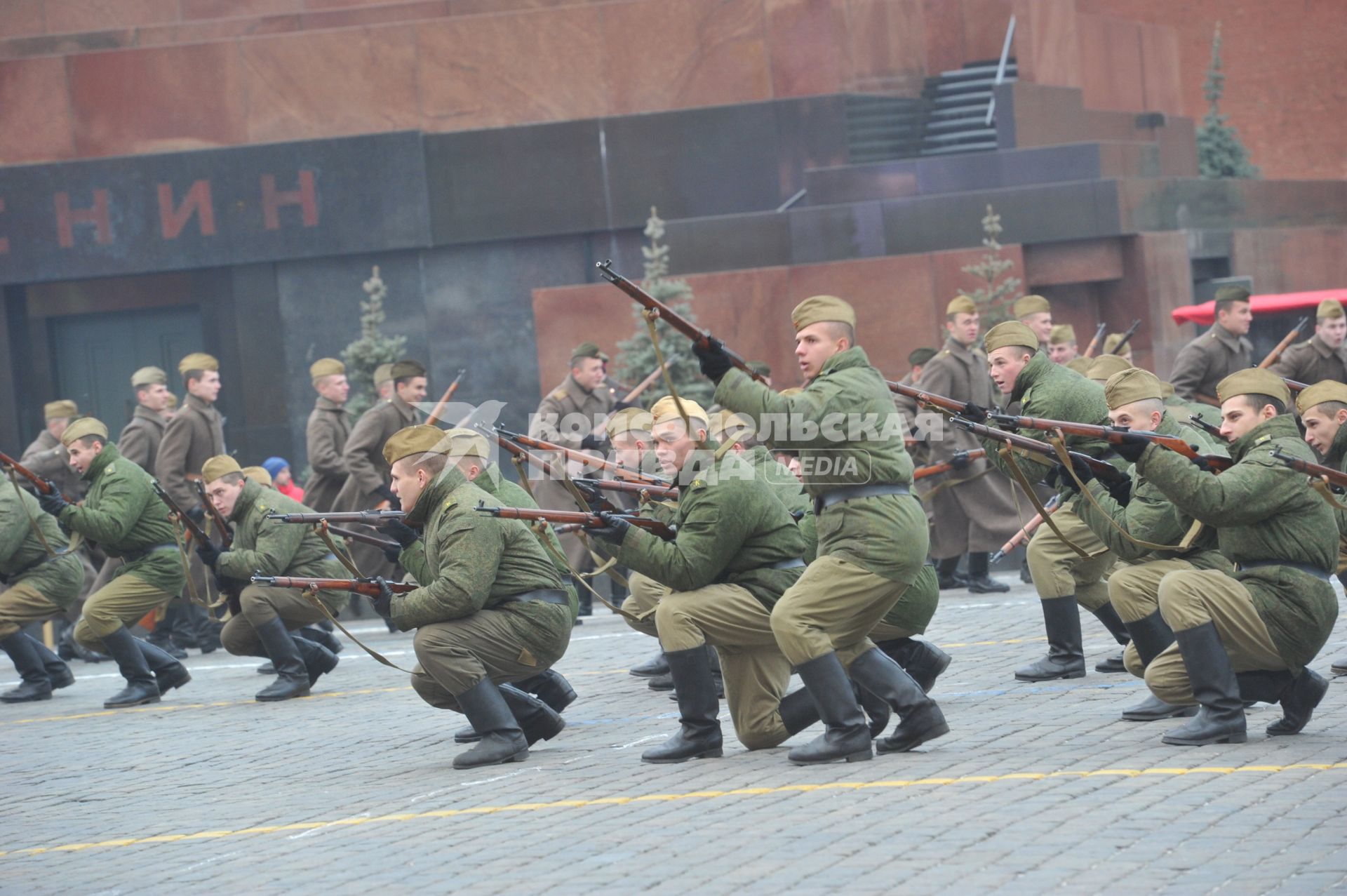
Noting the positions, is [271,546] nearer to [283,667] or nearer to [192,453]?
[283,667]

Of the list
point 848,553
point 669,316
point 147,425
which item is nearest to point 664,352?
point 147,425

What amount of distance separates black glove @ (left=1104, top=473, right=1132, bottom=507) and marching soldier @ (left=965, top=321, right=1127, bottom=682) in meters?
1.08

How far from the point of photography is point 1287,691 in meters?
7.39

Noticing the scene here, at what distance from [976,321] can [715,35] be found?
7.38 meters

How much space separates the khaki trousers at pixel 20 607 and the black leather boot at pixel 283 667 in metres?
1.75

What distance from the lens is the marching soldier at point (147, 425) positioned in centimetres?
1497

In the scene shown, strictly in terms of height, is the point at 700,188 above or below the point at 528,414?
above

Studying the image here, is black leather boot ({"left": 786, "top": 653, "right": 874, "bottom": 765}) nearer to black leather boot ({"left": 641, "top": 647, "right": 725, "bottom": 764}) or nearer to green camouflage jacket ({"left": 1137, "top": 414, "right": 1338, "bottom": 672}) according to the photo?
black leather boot ({"left": 641, "top": 647, "right": 725, "bottom": 764})

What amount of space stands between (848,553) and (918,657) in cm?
122

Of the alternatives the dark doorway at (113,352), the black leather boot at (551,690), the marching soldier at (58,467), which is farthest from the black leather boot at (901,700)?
the dark doorway at (113,352)

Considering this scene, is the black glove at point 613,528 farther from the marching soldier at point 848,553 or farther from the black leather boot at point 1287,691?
the black leather boot at point 1287,691

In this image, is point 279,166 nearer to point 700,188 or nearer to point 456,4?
point 456,4

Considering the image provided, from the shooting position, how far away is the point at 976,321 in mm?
13930

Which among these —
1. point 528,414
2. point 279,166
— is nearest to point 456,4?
point 279,166
